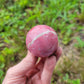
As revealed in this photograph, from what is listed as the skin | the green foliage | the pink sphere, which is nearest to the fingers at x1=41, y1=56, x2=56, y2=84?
the skin

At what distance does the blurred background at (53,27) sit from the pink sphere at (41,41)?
0.71m

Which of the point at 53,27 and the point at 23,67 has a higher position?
the point at 23,67

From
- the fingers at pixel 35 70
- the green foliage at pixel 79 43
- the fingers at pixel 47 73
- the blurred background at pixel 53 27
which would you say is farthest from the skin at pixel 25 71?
the green foliage at pixel 79 43

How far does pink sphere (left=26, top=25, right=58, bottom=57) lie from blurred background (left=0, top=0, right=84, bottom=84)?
712 mm

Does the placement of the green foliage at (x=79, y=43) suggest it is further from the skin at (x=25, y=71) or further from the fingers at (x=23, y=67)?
the fingers at (x=23, y=67)

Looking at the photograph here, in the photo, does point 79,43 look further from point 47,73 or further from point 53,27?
point 47,73

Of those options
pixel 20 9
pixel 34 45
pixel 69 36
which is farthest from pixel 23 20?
pixel 34 45

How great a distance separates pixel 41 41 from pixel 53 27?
1101 mm

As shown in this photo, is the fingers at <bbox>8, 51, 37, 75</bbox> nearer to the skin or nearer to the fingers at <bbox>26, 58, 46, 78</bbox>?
the skin

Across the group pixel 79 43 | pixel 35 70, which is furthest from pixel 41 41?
pixel 79 43

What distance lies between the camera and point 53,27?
2301mm

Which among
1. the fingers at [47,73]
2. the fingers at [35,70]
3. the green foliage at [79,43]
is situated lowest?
the green foliage at [79,43]

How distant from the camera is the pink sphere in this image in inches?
49.2

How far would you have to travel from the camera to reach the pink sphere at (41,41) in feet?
4.10
